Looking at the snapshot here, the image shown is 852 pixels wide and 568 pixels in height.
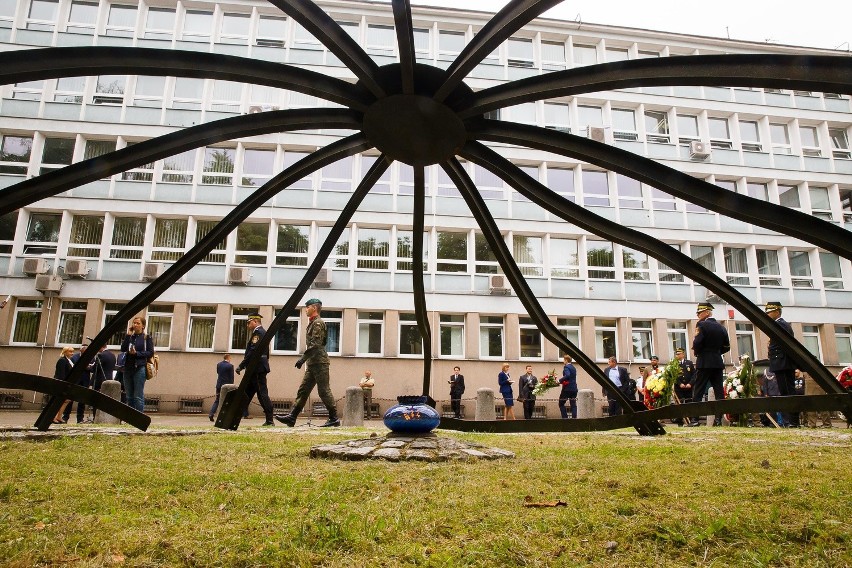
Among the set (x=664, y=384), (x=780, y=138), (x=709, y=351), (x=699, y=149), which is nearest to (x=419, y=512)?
(x=709, y=351)

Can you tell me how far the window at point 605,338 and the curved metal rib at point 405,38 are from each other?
2628cm

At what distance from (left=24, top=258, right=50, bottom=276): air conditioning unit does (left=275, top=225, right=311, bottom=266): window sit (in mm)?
9481

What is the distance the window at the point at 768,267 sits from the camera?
30.4 metres

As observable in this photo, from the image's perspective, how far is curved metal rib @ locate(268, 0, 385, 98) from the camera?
274 centimetres

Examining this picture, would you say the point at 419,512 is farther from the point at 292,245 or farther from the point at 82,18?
the point at 82,18

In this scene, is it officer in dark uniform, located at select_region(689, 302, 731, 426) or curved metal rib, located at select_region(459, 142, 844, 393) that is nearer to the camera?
curved metal rib, located at select_region(459, 142, 844, 393)

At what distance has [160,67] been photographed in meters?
2.83

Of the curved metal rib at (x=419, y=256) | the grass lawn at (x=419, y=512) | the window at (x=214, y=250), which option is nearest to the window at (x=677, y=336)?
the window at (x=214, y=250)

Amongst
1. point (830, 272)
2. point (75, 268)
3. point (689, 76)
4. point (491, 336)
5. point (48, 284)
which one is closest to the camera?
point (689, 76)

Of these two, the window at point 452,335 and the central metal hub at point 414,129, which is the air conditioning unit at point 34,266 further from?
the central metal hub at point 414,129

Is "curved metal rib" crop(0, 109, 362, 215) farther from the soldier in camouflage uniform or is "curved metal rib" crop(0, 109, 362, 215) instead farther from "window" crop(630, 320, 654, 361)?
"window" crop(630, 320, 654, 361)

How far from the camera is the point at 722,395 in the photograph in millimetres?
11547

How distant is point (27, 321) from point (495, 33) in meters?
28.5

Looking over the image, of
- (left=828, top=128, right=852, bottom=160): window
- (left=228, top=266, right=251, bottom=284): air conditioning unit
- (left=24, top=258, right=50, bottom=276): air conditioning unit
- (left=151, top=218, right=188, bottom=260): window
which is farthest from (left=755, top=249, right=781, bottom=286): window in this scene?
(left=24, top=258, right=50, bottom=276): air conditioning unit
